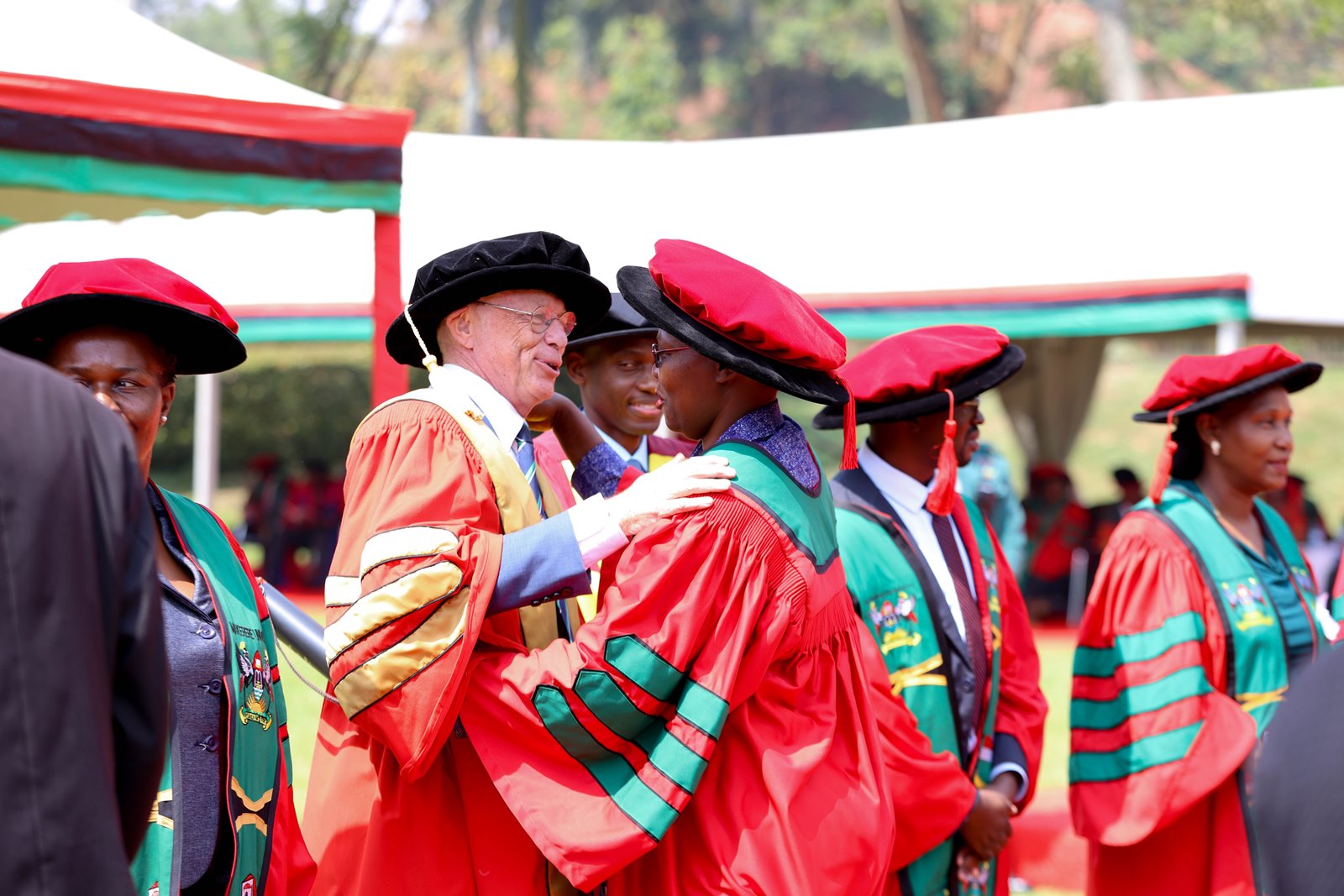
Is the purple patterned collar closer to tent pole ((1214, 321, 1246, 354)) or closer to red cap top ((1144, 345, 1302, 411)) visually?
red cap top ((1144, 345, 1302, 411))

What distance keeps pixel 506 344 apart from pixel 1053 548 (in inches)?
408

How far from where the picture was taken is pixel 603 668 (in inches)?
102

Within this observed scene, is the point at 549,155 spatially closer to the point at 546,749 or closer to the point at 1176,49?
the point at 546,749

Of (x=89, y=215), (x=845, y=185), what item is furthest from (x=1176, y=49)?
(x=89, y=215)

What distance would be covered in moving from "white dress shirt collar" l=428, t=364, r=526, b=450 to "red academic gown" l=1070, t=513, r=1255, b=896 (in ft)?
6.92

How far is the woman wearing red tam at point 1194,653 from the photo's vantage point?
13.3ft

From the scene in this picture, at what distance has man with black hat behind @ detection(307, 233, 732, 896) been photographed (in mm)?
2596

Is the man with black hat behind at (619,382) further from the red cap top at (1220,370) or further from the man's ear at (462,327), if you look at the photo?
the red cap top at (1220,370)

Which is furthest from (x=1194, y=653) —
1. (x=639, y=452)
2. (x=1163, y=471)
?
(x=639, y=452)

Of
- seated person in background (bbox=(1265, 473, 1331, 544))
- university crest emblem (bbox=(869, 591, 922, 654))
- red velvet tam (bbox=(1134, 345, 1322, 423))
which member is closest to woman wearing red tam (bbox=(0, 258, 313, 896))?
university crest emblem (bbox=(869, 591, 922, 654))

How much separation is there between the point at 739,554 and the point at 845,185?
8998mm

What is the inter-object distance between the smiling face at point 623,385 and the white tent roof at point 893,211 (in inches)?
219

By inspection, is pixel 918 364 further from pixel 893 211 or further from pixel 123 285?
pixel 893 211

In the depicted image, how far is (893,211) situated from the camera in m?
10.9
